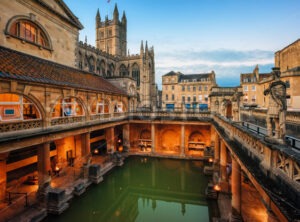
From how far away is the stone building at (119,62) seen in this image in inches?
1070

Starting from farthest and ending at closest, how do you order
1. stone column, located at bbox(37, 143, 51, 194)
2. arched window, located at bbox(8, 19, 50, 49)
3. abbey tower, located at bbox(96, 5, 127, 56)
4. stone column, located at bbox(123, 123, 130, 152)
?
abbey tower, located at bbox(96, 5, 127, 56)
stone column, located at bbox(123, 123, 130, 152)
arched window, located at bbox(8, 19, 50, 49)
stone column, located at bbox(37, 143, 51, 194)

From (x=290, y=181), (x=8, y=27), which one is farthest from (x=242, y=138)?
(x=8, y=27)

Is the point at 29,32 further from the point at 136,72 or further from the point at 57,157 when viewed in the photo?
the point at 136,72

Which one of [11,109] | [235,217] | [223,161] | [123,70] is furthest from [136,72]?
[235,217]

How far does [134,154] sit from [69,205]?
12000 mm

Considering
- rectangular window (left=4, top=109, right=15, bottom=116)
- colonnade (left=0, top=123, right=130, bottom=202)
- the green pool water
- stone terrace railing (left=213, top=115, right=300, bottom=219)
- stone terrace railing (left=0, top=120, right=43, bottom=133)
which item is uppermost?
rectangular window (left=4, top=109, right=15, bottom=116)

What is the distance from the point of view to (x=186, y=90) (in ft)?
174

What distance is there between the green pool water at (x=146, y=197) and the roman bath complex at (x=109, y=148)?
10cm

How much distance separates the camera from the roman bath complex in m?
4.23

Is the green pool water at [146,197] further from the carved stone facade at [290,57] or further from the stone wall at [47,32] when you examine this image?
the carved stone facade at [290,57]

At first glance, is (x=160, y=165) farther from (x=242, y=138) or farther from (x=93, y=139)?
(x=242, y=138)

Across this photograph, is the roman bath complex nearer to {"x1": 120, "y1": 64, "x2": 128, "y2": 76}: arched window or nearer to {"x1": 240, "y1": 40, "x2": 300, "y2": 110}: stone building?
{"x1": 240, "y1": 40, "x2": 300, "y2": 110}: stone building

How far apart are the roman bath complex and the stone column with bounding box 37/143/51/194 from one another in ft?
0.22

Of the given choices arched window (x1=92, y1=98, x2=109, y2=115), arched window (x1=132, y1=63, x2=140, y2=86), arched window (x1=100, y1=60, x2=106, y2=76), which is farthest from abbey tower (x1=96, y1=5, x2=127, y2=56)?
arched window (x1=92, y1=98, x2=109, y2=115)
